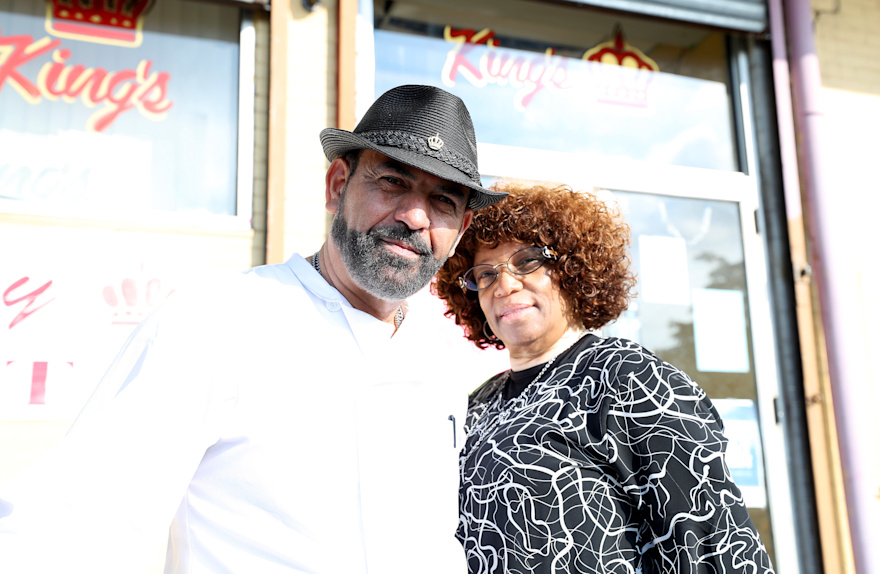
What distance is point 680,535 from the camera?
1.70 meters

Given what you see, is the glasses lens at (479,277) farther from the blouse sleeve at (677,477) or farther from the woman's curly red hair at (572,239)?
the blouse sleeve at (677,477)

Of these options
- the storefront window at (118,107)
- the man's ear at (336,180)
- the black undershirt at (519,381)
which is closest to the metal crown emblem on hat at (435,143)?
the man's ear at (336,180)

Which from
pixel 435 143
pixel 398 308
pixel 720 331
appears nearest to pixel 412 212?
pixel 435 143

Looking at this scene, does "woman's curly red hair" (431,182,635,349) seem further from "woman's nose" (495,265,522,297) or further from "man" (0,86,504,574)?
"man" (0,86,504,574)

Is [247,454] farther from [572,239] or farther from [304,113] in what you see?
[304,113]

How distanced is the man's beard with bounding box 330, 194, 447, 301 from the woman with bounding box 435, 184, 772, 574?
57cm

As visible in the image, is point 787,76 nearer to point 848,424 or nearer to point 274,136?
point 848,424

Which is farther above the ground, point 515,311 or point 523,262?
point 523,262

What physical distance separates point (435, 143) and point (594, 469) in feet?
3.02

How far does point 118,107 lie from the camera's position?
3.33 meters

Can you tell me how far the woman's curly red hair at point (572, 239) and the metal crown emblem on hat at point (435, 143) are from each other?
28.0 inches

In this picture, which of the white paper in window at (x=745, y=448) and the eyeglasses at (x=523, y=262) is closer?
the eyeglasses at (x=523, y=262)

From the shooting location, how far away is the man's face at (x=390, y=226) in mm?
1578

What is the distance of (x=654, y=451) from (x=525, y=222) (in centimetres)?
83
